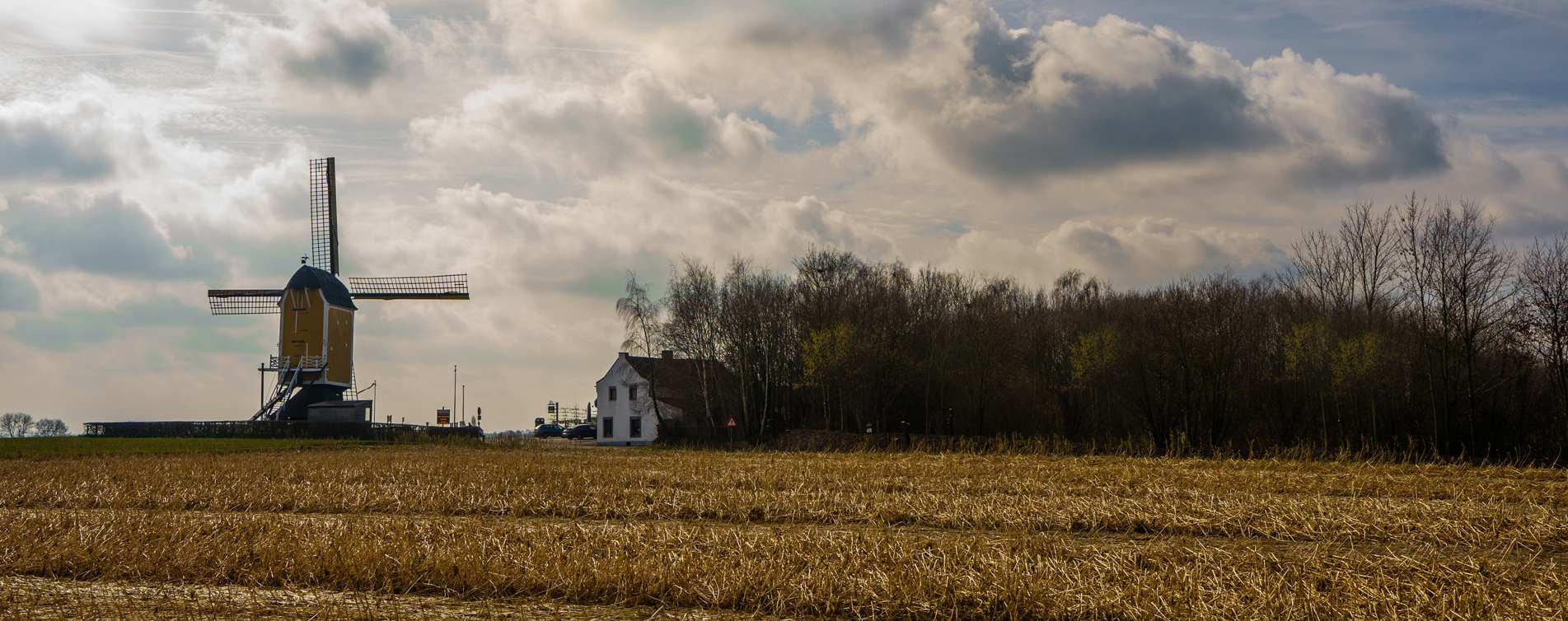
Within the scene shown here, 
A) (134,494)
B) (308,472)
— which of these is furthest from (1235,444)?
(134,494)

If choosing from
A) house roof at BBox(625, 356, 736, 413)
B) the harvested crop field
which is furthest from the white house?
the harvested crop field

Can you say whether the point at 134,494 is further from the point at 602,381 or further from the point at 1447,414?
the point at 602,381

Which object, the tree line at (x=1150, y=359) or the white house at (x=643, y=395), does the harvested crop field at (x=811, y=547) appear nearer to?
the tree line at (x=1150, y=359)

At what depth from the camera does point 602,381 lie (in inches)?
3177

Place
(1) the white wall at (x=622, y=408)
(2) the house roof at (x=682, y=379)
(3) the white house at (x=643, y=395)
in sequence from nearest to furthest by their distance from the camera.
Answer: (2) the house roof at (x=682, y=379) < (3) the white house at (x=643, y=395) < (1) the white wall at (x=622, y=408)

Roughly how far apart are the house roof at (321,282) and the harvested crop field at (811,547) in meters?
47.5

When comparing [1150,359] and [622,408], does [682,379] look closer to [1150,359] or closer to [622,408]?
[622,408]

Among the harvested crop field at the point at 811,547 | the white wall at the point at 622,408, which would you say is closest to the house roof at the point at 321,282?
the white wall at the point at 622,408

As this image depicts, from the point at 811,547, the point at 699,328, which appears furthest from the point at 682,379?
the point at 811,547

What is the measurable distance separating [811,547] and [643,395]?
65601 millimetres

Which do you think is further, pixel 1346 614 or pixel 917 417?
pixel 917 417

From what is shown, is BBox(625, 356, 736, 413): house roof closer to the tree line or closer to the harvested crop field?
the tree line

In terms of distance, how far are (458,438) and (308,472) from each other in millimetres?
31089

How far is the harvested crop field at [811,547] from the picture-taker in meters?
9.88
